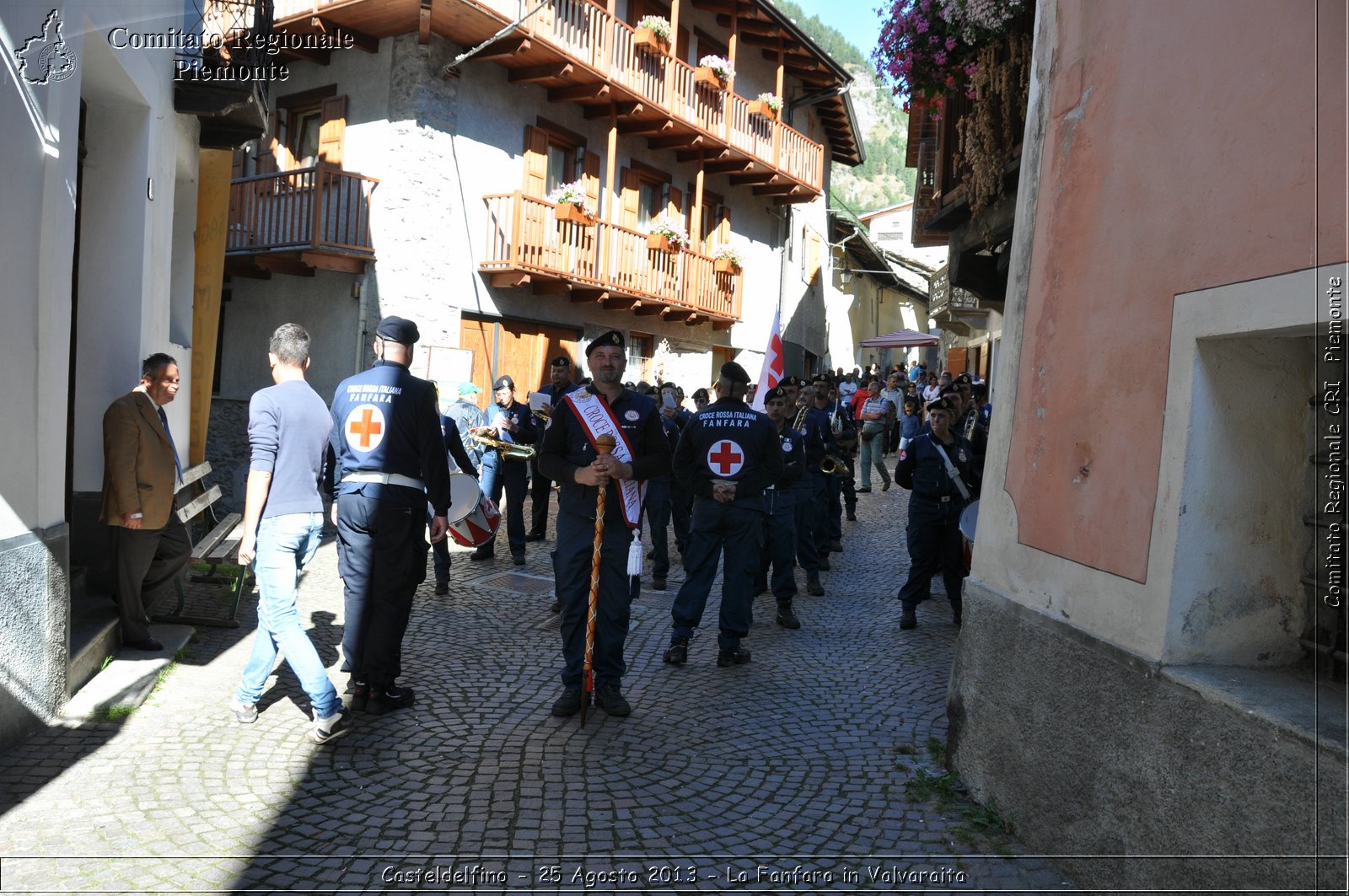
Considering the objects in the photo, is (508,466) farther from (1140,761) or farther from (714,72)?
(714,72)

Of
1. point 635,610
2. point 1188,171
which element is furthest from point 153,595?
point 1188,171

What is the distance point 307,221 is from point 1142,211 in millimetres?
13704

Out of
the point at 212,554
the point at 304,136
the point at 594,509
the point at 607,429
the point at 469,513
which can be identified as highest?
the point at 304,136

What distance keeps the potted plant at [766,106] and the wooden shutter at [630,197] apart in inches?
148

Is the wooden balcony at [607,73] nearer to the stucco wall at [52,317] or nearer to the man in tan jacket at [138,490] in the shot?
the stucco wall at [52,317]

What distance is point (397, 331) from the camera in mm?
5285

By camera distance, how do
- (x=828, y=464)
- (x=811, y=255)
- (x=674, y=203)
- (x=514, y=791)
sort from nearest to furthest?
1. (x=514, y=791)
2. (x=828, y=464)
3. (x=674, y=203)
4. (x=811, y=255)

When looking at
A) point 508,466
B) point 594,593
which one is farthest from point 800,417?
point 594,593

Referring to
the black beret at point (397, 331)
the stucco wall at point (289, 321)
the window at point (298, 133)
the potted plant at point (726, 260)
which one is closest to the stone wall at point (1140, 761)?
the black beret at point (397, 331)

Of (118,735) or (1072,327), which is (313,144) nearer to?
(118,735)

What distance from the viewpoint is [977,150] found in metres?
7.14

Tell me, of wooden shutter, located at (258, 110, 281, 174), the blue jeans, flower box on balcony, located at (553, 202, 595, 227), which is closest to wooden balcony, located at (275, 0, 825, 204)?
wooden shutter, located at (258, 110, 281, 174)

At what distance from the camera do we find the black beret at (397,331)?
527cm

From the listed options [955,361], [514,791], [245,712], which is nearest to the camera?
[514,791]
